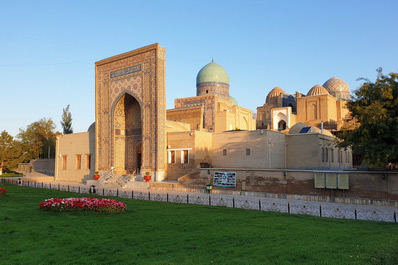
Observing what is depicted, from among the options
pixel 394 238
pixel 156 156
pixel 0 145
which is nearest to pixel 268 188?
pixel 156 156

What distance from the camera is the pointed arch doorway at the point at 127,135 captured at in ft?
97.5

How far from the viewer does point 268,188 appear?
19.0 m

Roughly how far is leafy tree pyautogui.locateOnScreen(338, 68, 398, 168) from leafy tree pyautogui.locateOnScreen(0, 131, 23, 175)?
37.0 metres

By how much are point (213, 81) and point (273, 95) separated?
9145 millimetres

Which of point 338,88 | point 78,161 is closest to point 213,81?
point 338,88

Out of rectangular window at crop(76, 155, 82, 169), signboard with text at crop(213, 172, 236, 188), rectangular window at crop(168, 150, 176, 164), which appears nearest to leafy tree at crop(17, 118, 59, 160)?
rectangular window at crop(76, 155, 82, 169)

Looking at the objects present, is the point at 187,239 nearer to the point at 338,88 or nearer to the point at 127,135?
the point at 127,135

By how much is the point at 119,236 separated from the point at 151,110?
62.6 feet

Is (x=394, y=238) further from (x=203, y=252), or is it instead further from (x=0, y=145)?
(x=0, y=145)

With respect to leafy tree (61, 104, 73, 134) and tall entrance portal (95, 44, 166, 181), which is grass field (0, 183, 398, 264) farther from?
leafy tree (61, 104, 73, 134)

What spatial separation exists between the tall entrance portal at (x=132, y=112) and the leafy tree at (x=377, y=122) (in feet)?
45.1

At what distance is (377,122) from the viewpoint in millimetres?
14977

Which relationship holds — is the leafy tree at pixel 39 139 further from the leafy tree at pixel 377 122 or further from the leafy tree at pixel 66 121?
the leafy tree at pixel 377 122

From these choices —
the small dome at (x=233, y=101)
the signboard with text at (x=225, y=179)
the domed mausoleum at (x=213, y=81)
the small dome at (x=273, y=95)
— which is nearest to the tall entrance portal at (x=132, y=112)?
the signboard with text at (x=225, y=179)
